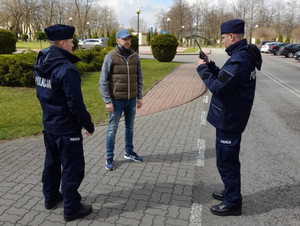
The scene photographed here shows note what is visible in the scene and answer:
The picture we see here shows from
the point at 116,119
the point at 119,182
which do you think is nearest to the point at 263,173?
the point at 119,182

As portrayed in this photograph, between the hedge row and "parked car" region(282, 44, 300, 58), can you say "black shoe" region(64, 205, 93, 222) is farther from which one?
"parked car" region(282, 44, 300, 58)

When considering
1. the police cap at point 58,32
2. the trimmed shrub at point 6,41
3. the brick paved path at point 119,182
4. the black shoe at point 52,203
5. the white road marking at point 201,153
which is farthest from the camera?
the trimmed shrub at point 6,41

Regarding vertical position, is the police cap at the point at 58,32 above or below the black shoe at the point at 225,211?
above

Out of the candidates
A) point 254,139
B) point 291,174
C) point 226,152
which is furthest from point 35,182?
point 254,139

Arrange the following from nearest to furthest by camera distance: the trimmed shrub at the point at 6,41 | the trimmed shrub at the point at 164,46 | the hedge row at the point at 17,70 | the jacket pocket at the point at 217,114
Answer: the jacket pocket at the point at 217,114 → the hedge row at the point at 17,70 → the trimmed shrub at the point at 6,41 → the trimmed shrub at the point at 164,46

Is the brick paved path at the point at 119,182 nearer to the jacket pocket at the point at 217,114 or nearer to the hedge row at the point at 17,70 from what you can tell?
the jacket pocket at the point at 217,114

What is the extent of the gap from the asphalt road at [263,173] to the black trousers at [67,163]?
A: 1407mm

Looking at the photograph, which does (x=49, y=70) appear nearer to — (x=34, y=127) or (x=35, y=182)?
(x=35, y=182)

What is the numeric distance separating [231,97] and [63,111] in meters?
1.82

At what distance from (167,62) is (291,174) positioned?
61.6ft

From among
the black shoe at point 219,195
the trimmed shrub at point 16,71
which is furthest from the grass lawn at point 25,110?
the black shoe at point 219,195

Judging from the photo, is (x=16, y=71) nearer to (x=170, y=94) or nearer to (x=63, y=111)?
(x=170, y=94)

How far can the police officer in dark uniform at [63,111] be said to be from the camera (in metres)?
2.81

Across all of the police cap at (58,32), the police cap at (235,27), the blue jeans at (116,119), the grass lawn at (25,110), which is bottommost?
the grass lawn at (25,110)
